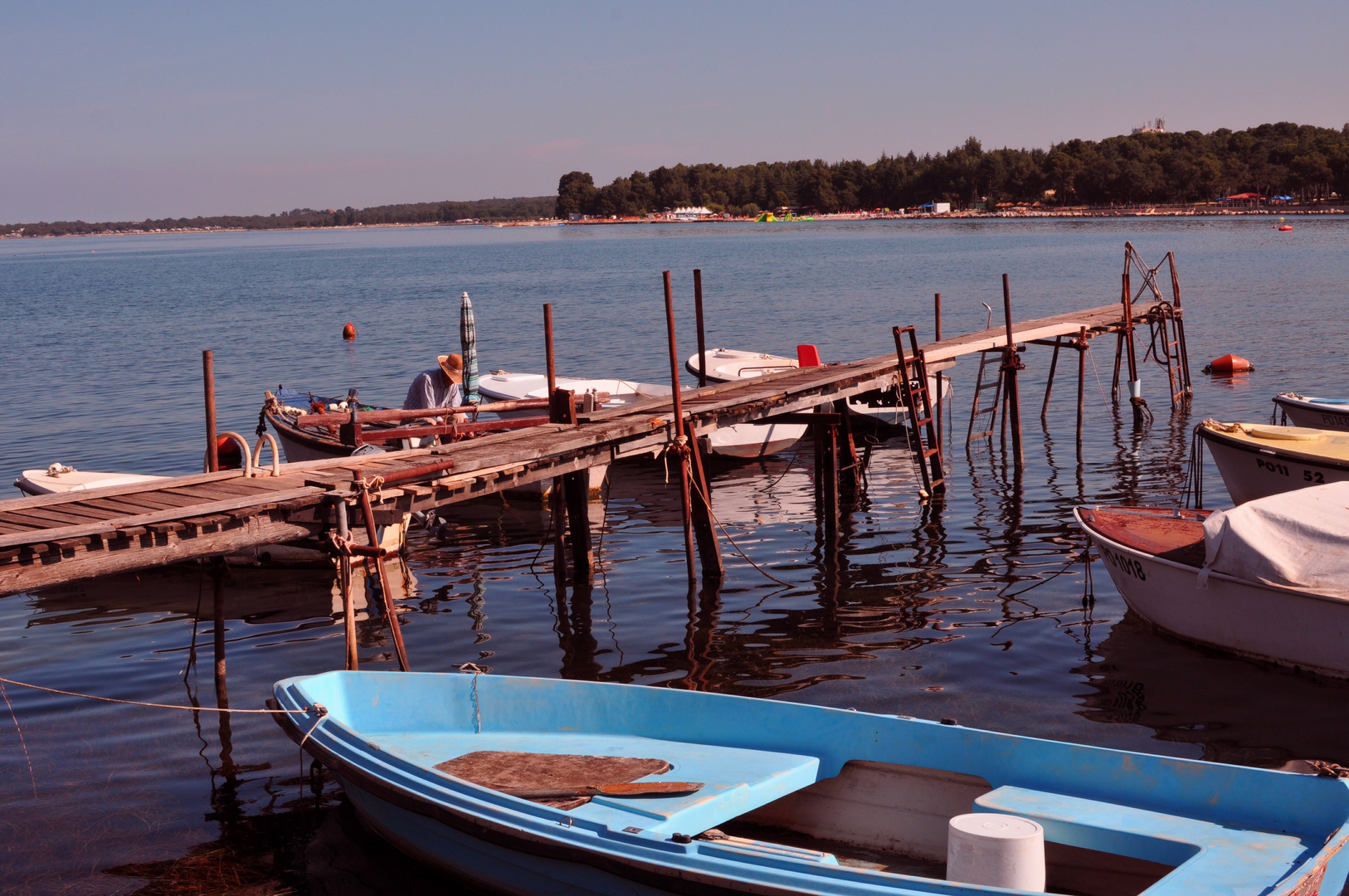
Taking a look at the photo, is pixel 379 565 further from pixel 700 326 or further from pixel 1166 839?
pixel 700 326

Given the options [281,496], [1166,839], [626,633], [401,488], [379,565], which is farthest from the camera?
[626,633]

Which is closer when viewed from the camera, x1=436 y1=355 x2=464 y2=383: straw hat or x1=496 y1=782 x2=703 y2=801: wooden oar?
x1=496 y1=782 x2=703 y2=801: wooden oar

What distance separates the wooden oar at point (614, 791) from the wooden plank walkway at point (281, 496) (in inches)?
149

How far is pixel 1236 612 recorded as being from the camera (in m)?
11.5

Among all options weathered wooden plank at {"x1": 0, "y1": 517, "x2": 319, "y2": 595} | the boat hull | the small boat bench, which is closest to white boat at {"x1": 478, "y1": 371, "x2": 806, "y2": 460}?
the boat hull

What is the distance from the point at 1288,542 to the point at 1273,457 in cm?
477

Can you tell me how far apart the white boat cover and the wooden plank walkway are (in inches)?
254

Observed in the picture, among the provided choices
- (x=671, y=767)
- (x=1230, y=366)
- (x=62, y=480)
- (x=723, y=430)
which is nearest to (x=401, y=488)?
(x=671, y=767)

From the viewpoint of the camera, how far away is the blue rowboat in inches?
243

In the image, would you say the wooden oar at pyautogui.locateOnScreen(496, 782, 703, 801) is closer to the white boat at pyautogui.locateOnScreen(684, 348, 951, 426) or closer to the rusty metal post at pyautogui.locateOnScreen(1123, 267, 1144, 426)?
the white boat at pyautogui.locateOnScreen(684, 348, 951, 426)

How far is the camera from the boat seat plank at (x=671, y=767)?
696 cm

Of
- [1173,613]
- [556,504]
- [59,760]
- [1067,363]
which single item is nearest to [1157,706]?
[1173,613]

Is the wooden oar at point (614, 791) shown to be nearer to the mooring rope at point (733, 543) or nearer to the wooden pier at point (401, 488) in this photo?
the wooden pier at point (401, 488)

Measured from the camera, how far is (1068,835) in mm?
6523
